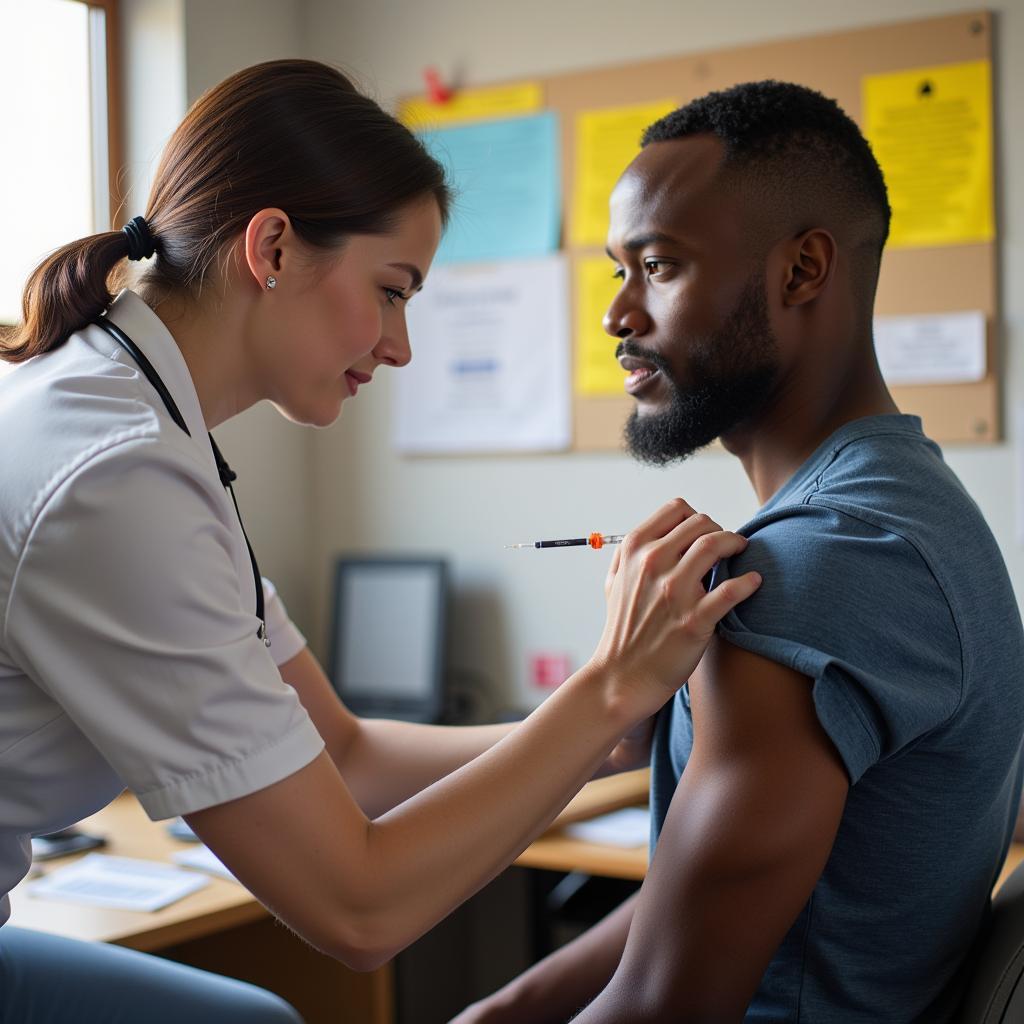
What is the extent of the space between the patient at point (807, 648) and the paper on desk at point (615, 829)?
2.63ft


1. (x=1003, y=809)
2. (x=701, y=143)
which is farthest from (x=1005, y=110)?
(x=1003, y=809)

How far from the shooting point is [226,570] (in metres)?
0.95

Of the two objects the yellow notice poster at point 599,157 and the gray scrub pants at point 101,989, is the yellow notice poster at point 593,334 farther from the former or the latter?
the gray scrub pants at point 101,989

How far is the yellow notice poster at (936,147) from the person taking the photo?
2115 millimetres

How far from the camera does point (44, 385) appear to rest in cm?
98

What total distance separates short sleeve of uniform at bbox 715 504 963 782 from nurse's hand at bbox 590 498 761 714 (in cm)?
2

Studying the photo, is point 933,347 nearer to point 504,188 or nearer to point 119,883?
point 504,188

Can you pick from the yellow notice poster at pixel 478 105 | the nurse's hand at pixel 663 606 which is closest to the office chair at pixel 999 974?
Result: the nurse's hand at pixel 663 606

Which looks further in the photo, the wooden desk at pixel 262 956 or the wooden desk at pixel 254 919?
the wooden desk at pixel 262 956

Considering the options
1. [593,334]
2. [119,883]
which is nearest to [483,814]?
[119,883]

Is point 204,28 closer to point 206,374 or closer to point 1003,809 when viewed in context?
point 206,374

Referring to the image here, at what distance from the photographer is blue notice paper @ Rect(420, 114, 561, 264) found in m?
2.52

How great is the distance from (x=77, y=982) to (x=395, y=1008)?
1283 millimetres

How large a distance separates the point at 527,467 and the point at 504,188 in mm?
591
